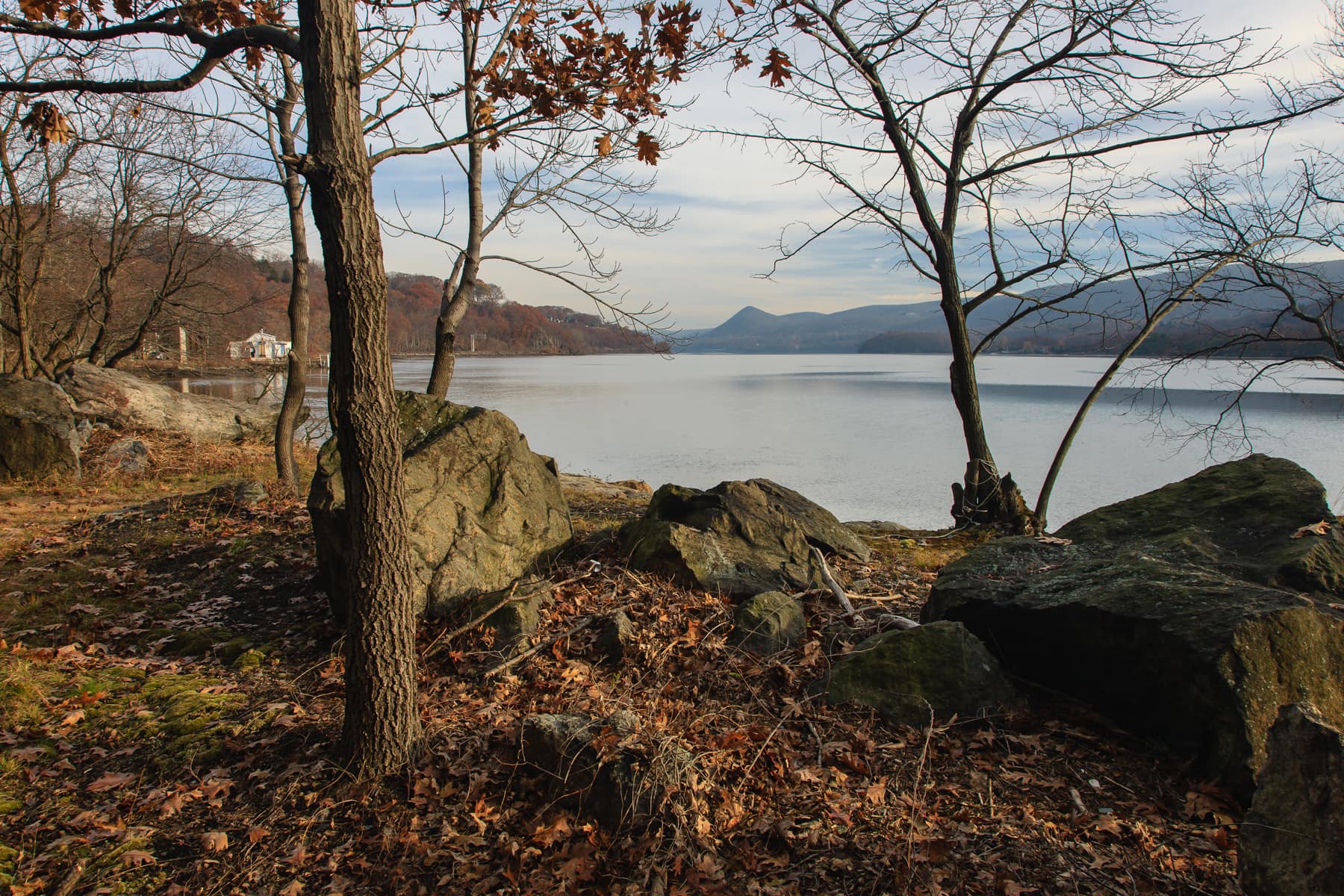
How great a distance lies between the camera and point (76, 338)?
1792 centimetres

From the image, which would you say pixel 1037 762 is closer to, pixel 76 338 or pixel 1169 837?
pixel 1169 837

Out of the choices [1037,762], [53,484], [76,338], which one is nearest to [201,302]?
[76,338]

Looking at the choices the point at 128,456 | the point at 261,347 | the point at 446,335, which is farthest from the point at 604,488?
the point at 261,347

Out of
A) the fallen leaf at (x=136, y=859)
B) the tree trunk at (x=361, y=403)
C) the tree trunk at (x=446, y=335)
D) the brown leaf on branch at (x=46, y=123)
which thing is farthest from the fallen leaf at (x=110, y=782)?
the tree trunk at (x=446, y=335)

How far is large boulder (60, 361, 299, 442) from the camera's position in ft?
50.4

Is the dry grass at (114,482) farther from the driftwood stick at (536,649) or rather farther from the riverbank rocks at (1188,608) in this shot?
the riverbank rocks at (1188,608)

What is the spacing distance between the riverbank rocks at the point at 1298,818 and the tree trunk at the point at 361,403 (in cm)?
379

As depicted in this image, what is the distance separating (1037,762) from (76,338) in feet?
70.9

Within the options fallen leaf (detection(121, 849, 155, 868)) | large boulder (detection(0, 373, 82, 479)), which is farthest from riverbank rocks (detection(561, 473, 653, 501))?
fallen leaf (detection(121, 849, 155, 868))

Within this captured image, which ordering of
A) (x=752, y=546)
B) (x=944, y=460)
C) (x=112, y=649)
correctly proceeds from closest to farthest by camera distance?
(x=112, y=649) → (x=752, y=546) → (x=944, y=460)

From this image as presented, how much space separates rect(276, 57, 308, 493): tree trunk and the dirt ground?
4.65 m

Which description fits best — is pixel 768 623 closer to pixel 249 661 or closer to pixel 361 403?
pixel 361 403

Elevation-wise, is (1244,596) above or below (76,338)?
below

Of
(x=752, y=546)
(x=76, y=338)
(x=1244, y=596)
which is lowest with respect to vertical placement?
(x=752, y=546)
